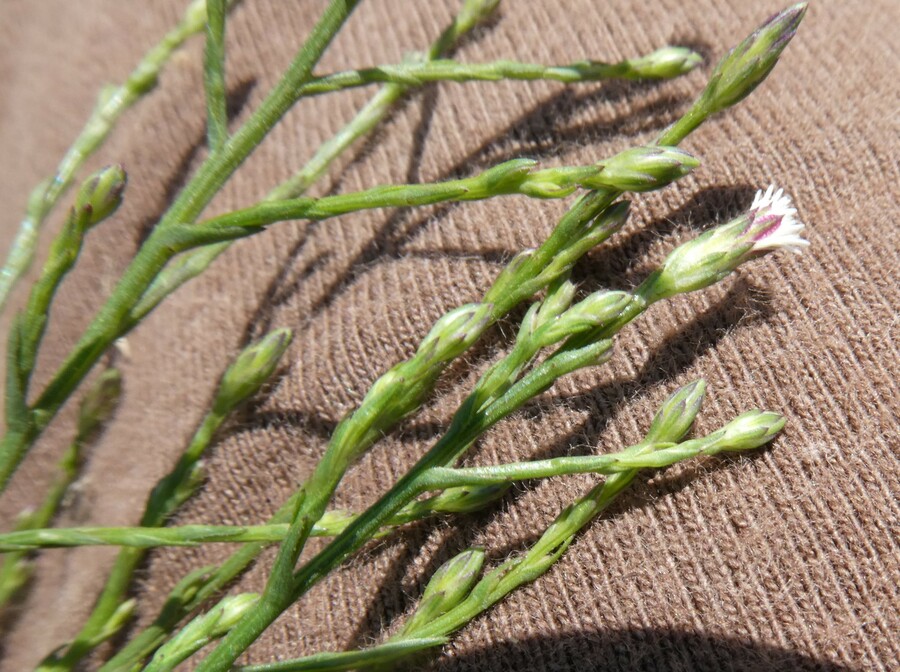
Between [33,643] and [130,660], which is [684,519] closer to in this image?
[130,660]

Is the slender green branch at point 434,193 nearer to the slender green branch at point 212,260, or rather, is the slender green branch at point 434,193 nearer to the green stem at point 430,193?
the green stem at point 430,193

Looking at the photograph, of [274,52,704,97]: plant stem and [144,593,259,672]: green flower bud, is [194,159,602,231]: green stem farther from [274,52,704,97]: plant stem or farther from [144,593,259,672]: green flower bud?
[144,593,259,672]: green flower bud

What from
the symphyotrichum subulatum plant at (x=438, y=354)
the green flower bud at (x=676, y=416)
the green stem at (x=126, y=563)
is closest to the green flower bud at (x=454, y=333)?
the symphyotrichum subulatum plant at (x=438, y=354)

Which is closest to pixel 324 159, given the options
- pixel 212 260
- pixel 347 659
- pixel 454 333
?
pixel 212 260

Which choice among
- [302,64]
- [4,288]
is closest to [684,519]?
[302,64]

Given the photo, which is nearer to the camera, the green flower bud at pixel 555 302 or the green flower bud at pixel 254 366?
the green flower bud at pixel 555 302
